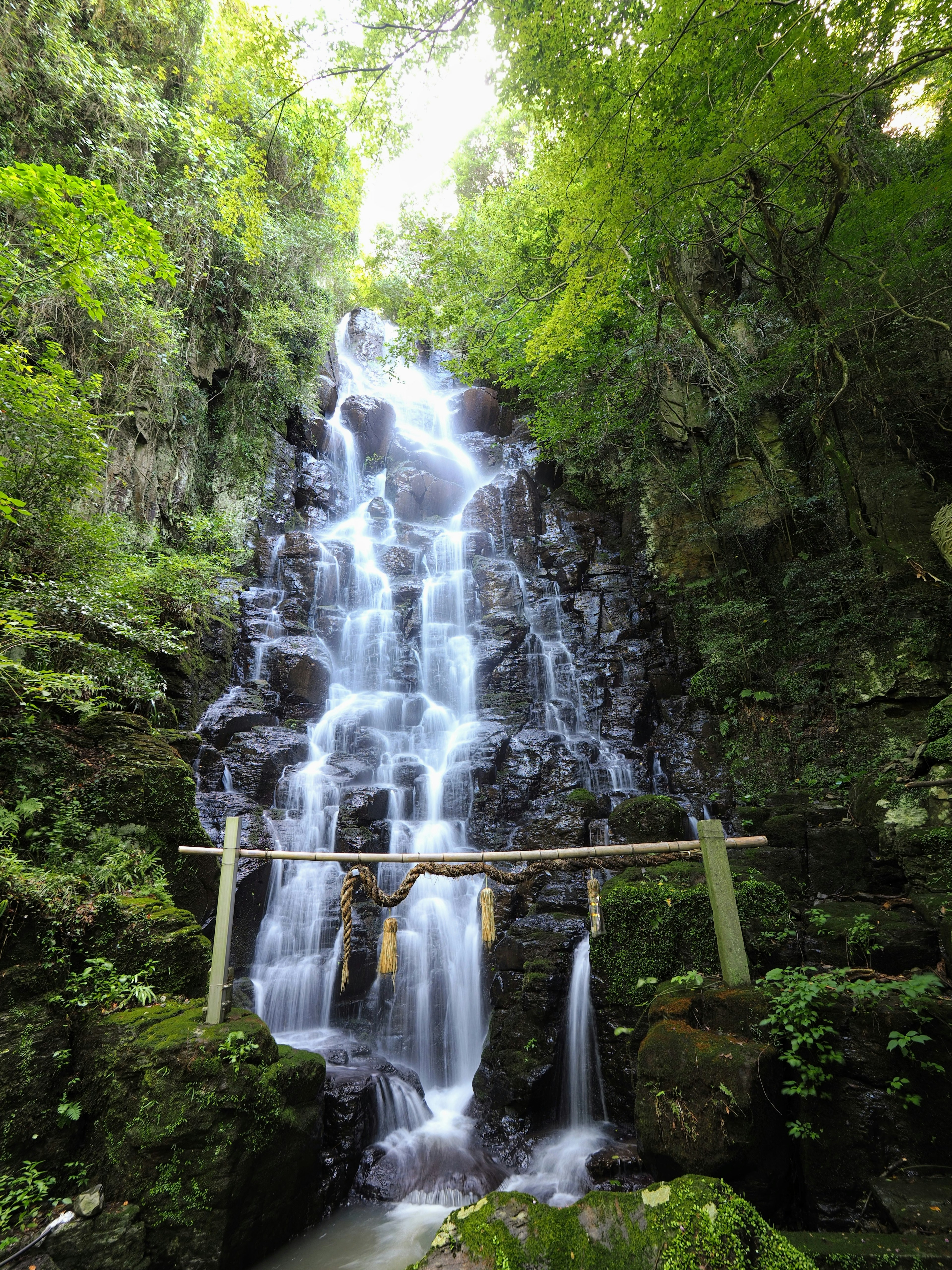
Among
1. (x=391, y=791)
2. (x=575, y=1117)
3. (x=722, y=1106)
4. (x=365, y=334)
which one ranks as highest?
(x=365, y=334)

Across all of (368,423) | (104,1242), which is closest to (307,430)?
(368,423)

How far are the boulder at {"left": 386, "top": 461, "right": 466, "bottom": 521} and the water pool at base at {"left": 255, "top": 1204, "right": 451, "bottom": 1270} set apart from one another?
17770 mm

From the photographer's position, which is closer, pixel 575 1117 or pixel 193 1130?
pixel 193 1130

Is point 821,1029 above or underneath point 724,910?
underneath

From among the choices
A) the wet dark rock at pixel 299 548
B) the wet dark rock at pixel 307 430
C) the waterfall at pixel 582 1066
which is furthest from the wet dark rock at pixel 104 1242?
the wet dark rock at pixel 307 430

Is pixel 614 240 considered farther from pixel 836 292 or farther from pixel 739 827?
pixel 739 827

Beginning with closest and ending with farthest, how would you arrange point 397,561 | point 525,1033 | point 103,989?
point 103,989
point 525,1033
point 397,561

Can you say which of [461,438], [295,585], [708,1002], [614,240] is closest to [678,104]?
[614,240]

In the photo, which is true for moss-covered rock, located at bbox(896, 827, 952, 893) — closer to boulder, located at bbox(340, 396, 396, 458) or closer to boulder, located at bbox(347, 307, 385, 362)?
boulder, located at bbox(340, 396, 396, 458)

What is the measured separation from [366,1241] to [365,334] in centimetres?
3029

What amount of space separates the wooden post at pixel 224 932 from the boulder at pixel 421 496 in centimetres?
1616

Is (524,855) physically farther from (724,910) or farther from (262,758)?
(262,758)

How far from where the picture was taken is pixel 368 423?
897 inches

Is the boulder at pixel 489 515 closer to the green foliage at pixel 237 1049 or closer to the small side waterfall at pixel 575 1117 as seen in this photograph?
the small side waterfall at pixel 575 1117
